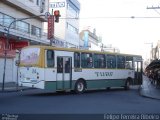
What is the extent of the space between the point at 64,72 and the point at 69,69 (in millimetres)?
586

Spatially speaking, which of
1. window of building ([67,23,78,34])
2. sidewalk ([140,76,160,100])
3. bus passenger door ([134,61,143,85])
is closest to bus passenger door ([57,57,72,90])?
sidewalk ([140,76,160,100])

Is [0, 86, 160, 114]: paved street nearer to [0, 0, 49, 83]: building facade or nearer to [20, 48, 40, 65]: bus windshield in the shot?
[20, 48, 40, 65]: bus windshield

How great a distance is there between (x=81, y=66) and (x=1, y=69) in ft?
51.7

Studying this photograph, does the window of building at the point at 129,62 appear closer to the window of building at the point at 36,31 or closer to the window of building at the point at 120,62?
the window of building at the point at 120,62

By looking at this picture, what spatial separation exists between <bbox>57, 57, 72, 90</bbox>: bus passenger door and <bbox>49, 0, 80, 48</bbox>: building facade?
1412 inches

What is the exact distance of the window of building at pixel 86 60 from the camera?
25.3 m

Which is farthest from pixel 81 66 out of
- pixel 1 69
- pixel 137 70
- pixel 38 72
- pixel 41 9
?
pixel 41 9

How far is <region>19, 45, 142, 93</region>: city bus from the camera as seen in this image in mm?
22078

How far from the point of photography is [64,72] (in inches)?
922

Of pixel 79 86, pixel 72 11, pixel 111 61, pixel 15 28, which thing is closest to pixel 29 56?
pixel 79 86

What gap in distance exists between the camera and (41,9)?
47.5 m

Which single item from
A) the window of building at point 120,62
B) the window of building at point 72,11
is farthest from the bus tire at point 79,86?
the window of building at point 72,11

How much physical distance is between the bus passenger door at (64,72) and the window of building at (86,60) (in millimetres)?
1550

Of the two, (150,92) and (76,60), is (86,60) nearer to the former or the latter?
(76,60)
